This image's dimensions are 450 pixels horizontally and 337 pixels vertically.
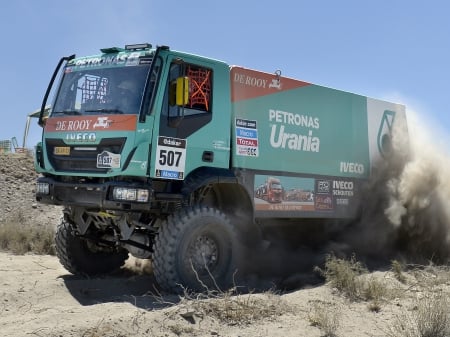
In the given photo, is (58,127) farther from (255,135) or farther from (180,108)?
(255,135)

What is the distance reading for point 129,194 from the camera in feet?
24.9

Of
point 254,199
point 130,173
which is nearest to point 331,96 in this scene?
point 254,199

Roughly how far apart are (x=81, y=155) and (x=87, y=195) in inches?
22.9

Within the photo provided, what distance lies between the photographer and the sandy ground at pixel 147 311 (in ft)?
19.6

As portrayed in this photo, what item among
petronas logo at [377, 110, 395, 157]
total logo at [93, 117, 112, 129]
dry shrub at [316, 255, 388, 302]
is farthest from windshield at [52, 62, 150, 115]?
petronas logo at [377, 110, 395, 157]

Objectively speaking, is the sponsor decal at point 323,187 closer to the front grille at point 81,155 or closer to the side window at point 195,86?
the side window at point 195,86

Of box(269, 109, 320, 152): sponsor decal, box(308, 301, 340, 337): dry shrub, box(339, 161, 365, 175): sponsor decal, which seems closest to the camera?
box(308, 301, 340, 337): dry shrub

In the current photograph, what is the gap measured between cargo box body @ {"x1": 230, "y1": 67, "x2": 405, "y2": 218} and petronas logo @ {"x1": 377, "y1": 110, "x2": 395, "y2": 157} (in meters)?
0.02

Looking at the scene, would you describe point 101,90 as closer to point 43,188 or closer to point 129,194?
point 43,188

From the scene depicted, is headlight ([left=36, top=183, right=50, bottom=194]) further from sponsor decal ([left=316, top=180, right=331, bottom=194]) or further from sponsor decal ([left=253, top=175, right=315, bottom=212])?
sponsor decal ([left=316, top=180, right=331, bottom=194])

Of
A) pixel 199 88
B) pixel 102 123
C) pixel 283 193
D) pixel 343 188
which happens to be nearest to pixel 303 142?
pixel 283 193

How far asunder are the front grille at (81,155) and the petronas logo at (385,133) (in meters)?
6.25

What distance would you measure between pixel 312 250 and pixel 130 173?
4758 mm

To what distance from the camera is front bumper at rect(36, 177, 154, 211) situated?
7.62 m
